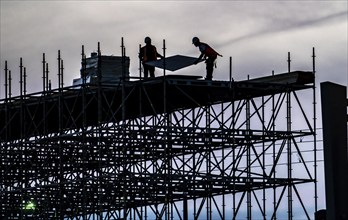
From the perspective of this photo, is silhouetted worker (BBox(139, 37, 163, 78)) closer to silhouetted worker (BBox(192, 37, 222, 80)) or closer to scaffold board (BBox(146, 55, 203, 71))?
scaffold board (BBox(146, 55, 203, 71))

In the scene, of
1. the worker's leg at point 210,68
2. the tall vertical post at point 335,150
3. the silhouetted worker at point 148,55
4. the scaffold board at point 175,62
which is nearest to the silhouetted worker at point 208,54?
the worker's leg at point 210,68

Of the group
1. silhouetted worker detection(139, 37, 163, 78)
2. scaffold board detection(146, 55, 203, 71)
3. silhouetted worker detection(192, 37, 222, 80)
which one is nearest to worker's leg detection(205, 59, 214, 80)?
silhouetted worker detection(192, 37, 222, 80)

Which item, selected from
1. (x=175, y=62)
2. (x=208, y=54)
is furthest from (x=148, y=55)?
(x=208, y=54)

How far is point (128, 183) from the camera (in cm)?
5188

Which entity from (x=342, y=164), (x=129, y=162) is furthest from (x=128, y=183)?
(x=342, y=164)

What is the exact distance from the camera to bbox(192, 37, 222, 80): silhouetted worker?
47.2 m

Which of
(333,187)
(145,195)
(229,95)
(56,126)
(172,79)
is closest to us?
(333,187)

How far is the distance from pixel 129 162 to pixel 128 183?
834 millimetres

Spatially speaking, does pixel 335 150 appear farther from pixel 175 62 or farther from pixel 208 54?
pixel 208 54

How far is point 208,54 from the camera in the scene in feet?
155

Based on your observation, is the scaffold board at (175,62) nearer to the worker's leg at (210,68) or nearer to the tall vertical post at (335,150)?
the worker's leg at (210,68)

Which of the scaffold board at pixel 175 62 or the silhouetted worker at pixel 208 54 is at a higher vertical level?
the silhouetted worker at pixel 208 54

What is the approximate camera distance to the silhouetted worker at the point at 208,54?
47250mm

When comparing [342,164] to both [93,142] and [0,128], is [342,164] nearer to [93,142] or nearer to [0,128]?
[93,142]
